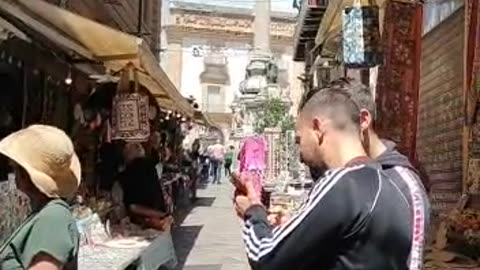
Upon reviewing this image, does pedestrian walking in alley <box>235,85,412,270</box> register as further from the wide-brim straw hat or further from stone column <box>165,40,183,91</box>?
stone column <box>165,40,183,91</box>

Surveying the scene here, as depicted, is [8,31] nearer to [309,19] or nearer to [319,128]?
[319,128]

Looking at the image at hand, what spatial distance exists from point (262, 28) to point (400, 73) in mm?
27281

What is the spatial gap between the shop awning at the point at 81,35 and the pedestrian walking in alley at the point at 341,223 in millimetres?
3889

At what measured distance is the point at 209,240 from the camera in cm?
1521

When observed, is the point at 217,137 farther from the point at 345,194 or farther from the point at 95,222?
the point at 345,194

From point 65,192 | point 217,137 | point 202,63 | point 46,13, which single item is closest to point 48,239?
point 65,192

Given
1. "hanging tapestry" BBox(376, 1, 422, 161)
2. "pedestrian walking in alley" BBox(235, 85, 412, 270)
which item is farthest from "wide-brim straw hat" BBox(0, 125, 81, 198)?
"hanging tapestry" BBox(376, 1, 422, 161)

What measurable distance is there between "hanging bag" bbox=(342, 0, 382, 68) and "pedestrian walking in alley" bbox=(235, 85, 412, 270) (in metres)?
3.86

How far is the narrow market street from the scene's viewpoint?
12086mm

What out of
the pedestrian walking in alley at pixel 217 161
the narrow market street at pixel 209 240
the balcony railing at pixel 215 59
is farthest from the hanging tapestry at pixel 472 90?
the balcony railing at pixel 215 59

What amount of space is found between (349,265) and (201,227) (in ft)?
48.4

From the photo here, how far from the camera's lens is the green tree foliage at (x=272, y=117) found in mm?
24625

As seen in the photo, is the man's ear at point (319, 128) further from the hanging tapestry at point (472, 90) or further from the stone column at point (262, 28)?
the stone column at point (262, 28)

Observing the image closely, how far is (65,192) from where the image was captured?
3.35 metres
